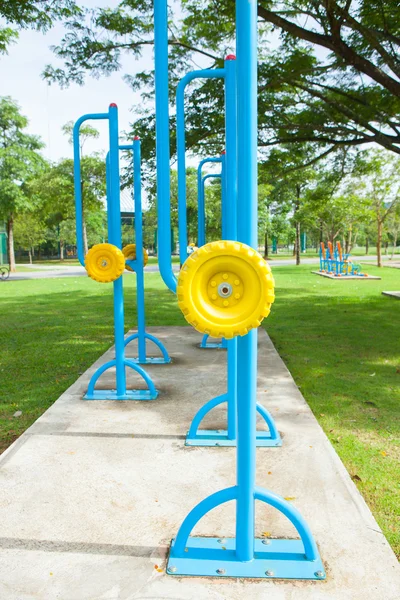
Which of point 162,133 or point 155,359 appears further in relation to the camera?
point 155,359

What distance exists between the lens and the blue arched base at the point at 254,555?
197cm

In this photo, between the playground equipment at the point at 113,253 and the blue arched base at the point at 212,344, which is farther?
the blue arched base at the point at 212,344

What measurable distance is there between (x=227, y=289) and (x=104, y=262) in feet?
8.31

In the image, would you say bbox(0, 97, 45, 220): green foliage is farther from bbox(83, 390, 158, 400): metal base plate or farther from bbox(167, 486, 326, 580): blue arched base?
bbox(167, 486, 326, 580): blue arched base

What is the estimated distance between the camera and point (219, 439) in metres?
3.29

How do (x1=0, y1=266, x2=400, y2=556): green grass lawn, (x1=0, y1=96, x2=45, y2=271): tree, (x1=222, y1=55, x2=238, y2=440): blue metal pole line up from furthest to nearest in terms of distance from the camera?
(x1=0, y1=96, x2=45, y2=271): tree
(x1=0, y1=266, x2=400, y2=556): green grass lawn
(x1=222, y1=55, x2=238, y2=440): blue metal pole

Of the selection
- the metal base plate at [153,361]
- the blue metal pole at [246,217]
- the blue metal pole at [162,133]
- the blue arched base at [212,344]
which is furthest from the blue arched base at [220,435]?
the blue arched base at [212,344]

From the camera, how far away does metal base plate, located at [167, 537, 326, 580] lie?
1959mm

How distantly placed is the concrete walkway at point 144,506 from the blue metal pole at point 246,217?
0.28 meters

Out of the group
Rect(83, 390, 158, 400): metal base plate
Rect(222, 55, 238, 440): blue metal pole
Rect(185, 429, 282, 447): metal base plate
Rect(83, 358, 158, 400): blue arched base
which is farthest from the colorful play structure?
Rect(83, 390, 158, 400): metal base plate

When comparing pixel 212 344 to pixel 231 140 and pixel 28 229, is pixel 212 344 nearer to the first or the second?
pixel 231 140

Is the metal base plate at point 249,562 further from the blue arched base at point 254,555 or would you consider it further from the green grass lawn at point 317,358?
the green grass lawn at point 317,358

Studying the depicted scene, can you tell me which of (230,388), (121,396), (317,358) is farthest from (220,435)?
(317,358)

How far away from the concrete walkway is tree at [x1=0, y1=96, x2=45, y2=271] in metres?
19.9
